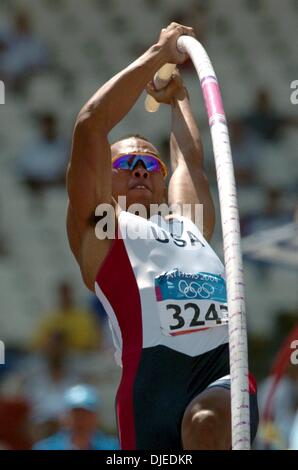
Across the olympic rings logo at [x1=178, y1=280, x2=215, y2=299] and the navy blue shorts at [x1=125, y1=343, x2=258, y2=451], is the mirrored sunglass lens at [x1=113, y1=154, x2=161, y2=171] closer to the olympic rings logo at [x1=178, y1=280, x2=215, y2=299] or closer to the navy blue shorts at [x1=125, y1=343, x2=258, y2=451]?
the olympic rings logo at [x1=178, y1=280, x2=215, y2=299]

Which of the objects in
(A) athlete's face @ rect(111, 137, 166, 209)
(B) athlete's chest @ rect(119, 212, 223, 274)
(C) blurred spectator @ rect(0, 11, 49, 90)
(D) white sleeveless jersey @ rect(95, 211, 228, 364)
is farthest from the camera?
(C) blurred spectator @ rect(0, 11, 49, 90)

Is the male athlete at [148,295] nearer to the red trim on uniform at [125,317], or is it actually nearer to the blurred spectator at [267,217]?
the red trim on uniform at [125,317]

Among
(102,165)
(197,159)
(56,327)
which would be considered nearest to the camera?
(102,165)

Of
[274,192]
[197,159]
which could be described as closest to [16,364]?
[274,192]

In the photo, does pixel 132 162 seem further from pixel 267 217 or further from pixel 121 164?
pixel 267 217

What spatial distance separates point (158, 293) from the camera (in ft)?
17.5

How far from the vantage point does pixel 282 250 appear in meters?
9.16

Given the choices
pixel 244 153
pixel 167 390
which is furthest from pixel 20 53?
pixel 167 390

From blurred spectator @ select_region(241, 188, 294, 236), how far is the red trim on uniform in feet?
16.4

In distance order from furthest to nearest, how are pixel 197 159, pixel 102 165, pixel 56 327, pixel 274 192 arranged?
pixel 274 192 < pixel 56 327 < pixel 197 159 < pixel 102 165

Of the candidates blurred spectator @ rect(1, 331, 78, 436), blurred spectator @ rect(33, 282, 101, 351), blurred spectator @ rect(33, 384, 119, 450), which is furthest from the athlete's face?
blurred spectator @ rect(33, 282, 101, 351)

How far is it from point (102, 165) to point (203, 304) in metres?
0.75

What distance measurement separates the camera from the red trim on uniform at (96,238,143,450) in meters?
5.31

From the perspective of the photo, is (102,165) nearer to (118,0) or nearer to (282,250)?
(282,250)
